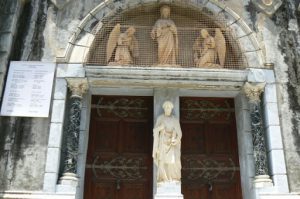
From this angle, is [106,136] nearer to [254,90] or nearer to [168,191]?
[168,191]

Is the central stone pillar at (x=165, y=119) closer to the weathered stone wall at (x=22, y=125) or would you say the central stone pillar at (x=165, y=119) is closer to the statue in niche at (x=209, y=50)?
the statue in niche at (x=209, y=50)

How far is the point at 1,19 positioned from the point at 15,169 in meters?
2.96

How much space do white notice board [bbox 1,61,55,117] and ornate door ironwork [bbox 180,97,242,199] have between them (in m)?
2.84

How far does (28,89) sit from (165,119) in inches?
104

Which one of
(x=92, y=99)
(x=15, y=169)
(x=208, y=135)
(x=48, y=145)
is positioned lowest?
(x=15, y=169)

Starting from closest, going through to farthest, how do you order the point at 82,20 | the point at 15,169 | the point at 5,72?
the point at 15,169 → the point at 5,72 → the point at 82,20

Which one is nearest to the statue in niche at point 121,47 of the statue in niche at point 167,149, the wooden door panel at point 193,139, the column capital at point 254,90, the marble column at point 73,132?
the marble column at point 73,132

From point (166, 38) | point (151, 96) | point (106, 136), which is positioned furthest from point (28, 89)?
point (166, 38)

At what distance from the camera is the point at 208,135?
27.3 feet

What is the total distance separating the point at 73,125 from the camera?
287 inches

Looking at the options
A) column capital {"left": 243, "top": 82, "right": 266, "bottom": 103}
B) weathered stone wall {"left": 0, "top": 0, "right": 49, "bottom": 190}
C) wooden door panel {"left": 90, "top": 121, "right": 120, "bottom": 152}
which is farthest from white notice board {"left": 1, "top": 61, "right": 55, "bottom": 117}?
column capital {"left": 243, "top": 82, "right": 266, "bottom": 103}

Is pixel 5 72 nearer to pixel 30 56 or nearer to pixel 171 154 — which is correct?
pixel 30 56

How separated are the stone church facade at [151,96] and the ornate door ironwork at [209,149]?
2 centimetres

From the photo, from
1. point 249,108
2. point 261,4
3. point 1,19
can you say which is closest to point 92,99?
point 1,19
